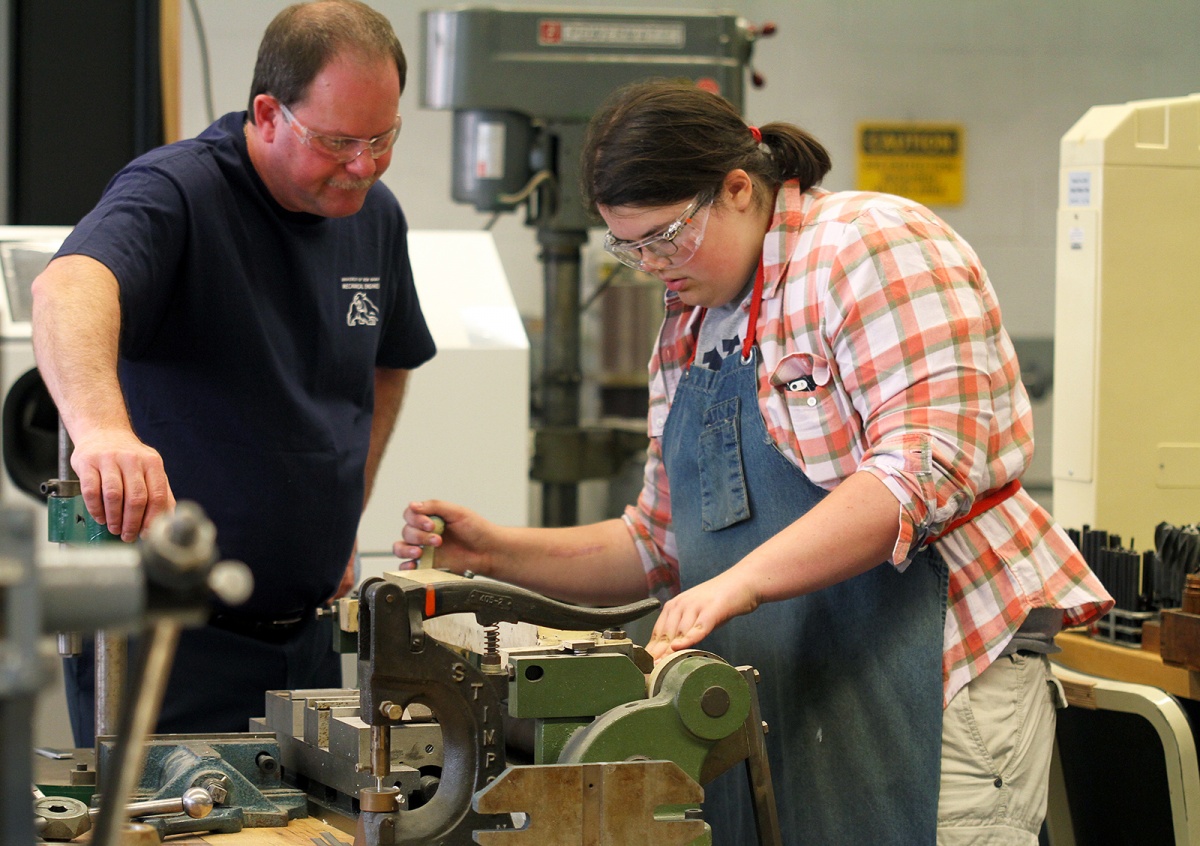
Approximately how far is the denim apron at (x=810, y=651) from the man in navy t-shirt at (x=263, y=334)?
0.48 metres

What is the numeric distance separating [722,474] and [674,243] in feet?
0.91

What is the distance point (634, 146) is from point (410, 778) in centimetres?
69

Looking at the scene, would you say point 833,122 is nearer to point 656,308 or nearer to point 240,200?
point 656,308

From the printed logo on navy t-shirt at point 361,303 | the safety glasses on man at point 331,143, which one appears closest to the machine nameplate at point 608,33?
the printed logo on navy t-shirt at point 361,303

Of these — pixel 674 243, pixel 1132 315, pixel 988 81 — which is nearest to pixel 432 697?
pixel 674 243

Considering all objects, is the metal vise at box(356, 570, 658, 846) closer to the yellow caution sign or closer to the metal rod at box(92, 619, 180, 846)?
the metal rod at box(92, 619, 180, 846)

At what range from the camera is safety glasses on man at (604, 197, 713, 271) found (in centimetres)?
145

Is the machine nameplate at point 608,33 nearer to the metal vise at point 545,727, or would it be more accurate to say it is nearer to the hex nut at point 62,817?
the metal vise at point 545,727

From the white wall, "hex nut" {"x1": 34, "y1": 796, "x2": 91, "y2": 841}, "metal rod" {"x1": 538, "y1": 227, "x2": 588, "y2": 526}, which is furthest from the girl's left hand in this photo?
the white wall

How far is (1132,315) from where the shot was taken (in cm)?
213

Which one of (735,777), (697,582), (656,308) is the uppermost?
(656,308)

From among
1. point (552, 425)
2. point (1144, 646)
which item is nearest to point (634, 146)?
point (1144, 646)

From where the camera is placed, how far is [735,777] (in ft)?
5.18

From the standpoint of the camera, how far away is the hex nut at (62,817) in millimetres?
1120
